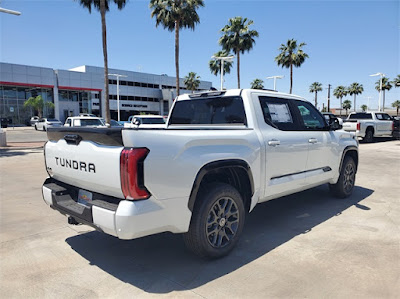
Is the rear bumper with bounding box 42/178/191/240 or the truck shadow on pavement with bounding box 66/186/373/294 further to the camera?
the truck shadow on pavement with bounding box 66/186/373/294

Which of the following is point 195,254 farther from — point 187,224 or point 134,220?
point 134,220

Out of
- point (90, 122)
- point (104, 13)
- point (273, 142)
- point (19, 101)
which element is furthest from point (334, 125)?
point (19, 101)

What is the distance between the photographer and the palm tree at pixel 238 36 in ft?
99.9

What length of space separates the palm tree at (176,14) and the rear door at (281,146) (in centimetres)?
1955

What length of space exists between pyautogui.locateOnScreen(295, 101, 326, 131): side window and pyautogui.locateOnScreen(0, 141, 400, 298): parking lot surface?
142 centimetres

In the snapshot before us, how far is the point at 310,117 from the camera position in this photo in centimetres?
480

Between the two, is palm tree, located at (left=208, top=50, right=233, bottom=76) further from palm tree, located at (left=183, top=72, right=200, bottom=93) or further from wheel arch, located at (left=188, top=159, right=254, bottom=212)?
wheel arch, located at (left=188, top=159, right=254, bottom=212)

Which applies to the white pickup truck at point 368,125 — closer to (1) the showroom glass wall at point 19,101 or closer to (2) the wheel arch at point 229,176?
(2) the wheel arch at point 229,176

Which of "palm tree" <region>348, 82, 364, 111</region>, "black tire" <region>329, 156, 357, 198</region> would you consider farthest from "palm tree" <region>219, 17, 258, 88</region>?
"palm tree" <region>348, 82, 364, 111</region>

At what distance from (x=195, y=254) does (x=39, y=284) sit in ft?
5.03

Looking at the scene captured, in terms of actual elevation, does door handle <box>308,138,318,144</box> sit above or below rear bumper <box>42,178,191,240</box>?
above

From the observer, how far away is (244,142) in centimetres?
339

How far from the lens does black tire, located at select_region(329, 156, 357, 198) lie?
18.1ft

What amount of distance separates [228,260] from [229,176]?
0.95m
